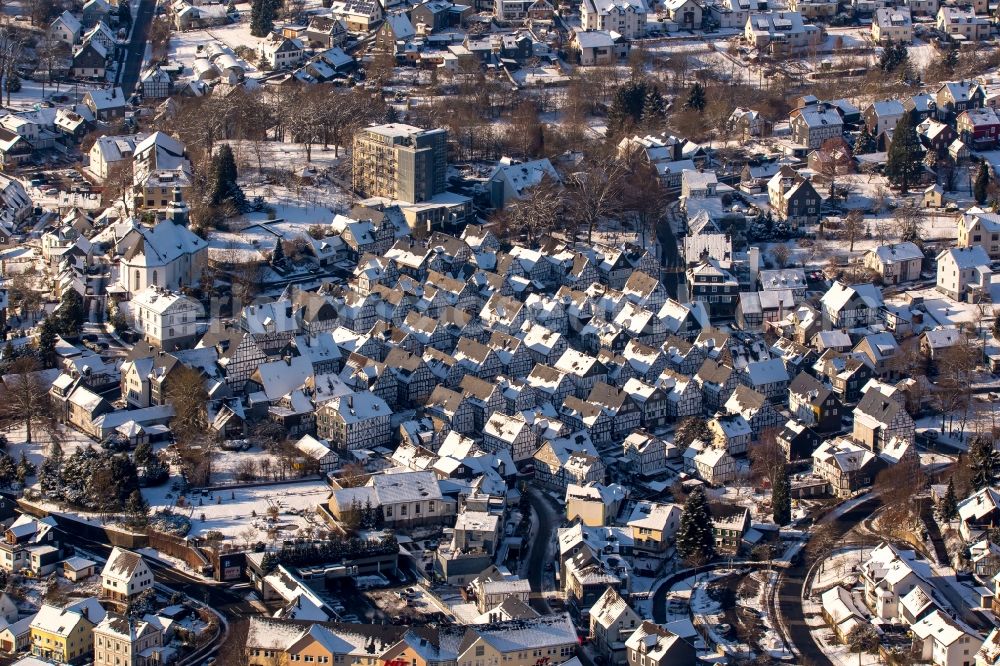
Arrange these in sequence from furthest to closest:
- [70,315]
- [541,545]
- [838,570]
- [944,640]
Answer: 1. [70,315]
2. [541,545]
3. [838,570]
4. [944,640]

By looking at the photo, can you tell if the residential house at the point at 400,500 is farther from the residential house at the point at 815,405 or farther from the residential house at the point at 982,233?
the residential house at the point at 982,233

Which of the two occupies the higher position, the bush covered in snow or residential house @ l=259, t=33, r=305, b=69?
residential house @ l=259, t=33, r=305, b=69

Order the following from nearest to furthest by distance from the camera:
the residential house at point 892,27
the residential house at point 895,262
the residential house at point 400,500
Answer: the residential house at point 400,500, the residential house at point 895,262, the residential house at point 892,27

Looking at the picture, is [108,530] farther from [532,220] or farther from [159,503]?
[532,220]

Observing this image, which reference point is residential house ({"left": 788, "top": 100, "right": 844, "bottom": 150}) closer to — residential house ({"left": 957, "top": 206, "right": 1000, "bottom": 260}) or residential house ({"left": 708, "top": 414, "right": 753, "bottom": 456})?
residential house ({"left": 957, "top": 206, "right": 1000, "bottom": 260})

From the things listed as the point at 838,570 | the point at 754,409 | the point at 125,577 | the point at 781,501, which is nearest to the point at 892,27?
the point at 754,409

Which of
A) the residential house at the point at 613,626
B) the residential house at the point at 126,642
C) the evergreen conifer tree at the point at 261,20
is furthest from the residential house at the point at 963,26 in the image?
the residential house at the point at 126,642

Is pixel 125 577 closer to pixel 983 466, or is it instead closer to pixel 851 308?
pixel 983 466

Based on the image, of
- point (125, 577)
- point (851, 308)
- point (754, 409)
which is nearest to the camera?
point (125, 577)

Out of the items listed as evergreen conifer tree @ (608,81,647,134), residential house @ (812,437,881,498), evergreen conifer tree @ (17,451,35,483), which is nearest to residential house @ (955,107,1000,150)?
evergreen conifer tree @ (608,81,647,134)
